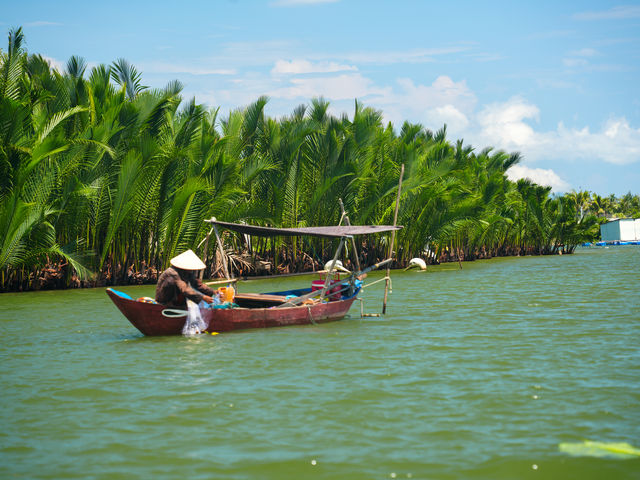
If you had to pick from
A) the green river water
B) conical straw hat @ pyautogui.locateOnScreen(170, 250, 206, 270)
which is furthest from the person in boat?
the green river water

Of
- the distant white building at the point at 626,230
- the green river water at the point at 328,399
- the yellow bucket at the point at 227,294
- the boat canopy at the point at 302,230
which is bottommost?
the green river water at the point at 328,399

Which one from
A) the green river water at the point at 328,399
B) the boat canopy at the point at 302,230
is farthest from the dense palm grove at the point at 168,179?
the green river water at the point at 328,399

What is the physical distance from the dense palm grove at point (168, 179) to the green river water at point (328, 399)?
245 inches

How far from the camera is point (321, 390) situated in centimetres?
859

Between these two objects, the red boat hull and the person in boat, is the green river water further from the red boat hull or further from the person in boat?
the person in boat

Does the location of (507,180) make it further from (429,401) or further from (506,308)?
(429,401)

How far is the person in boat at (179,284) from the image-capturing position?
40.9ft

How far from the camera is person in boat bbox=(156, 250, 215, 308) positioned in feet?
40.9

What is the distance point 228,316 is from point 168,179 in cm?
1067

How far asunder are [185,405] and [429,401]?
8.44 feet

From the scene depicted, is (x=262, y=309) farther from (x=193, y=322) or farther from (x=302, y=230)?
(x=302, y=230)

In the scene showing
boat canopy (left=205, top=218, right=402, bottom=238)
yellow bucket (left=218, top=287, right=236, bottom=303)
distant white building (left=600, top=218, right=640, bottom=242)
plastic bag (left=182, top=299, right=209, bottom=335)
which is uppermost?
distant white building (left=600, top=218, right=640, bottom=242)

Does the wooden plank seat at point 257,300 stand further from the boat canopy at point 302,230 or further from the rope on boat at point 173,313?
the rope on boat at point 173,313

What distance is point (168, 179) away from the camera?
74.9ft
